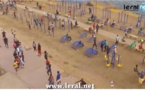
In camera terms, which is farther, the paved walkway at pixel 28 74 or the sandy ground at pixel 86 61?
the sandy ground at pixel 86 61

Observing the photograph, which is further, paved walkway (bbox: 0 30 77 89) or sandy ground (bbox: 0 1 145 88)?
sandy ground (bbox: 0 1 145 88)

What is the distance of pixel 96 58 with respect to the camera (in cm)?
2211

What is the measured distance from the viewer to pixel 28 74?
18.1 meters

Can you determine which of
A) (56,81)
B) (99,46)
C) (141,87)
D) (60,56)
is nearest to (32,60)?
(60,56)

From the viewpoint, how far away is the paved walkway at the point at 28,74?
1673 centimetres

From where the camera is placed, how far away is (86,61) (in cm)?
2152

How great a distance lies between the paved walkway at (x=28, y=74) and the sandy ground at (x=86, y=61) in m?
1.34

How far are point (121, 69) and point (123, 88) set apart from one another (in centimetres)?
295

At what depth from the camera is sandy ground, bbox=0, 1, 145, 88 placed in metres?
18.3

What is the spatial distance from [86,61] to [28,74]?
238 inches

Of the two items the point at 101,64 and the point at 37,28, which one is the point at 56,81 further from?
the point at 37,28

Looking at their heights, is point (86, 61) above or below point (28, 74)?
below

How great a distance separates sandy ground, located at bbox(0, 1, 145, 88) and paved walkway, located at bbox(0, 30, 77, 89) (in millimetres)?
1341

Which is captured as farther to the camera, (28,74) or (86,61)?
(86,61)
